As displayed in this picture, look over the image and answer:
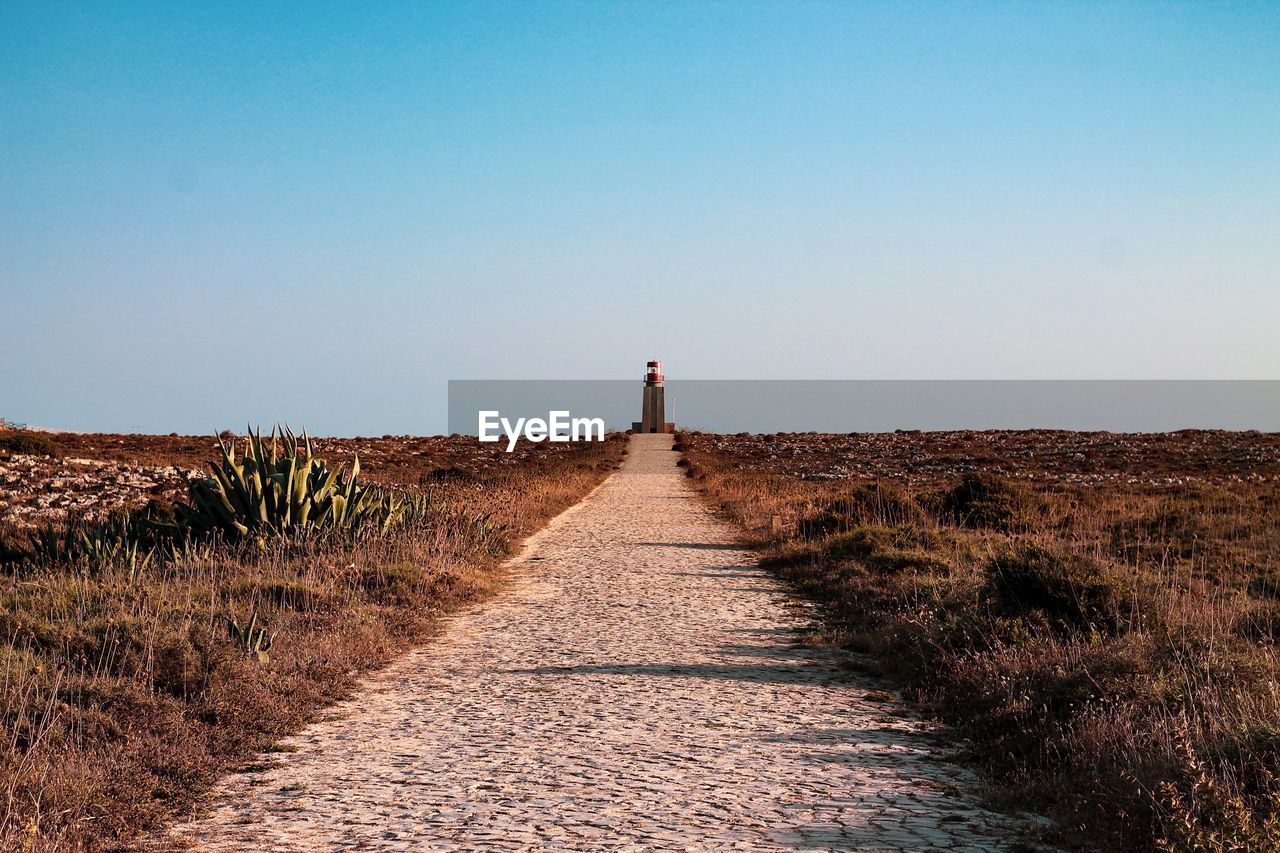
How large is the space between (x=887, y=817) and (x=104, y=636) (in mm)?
6197

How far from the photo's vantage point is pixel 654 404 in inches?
3194

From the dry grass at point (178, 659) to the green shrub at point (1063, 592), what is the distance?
225 inches

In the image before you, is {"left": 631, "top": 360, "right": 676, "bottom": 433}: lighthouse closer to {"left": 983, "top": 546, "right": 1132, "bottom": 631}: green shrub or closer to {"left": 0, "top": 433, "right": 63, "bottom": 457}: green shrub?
{"left": 0, "top": 433, "right": 63, "bottom": 457}: green shrub

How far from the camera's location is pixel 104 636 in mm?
8156

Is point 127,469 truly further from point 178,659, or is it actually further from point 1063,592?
point 1063,592

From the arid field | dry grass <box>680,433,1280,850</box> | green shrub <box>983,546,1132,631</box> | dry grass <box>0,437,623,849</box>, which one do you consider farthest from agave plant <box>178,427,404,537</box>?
green shrub <box>983,546,1132,631</box>

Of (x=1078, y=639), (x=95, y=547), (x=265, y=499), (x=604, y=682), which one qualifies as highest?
(x=265, y=499)

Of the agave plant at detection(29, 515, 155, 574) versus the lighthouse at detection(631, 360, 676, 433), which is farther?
the lighthouse at detection(631, 360, 676, 433)

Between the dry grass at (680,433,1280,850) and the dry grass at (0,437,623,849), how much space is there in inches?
175

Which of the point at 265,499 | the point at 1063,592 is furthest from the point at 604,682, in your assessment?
the point at 265,499

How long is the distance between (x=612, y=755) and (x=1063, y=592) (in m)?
5.52

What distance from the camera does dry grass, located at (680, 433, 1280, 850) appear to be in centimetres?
507

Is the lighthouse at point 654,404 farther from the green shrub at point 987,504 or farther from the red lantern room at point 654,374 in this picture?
the green shrub at point 987,504

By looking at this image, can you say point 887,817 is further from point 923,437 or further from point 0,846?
point 923,437
